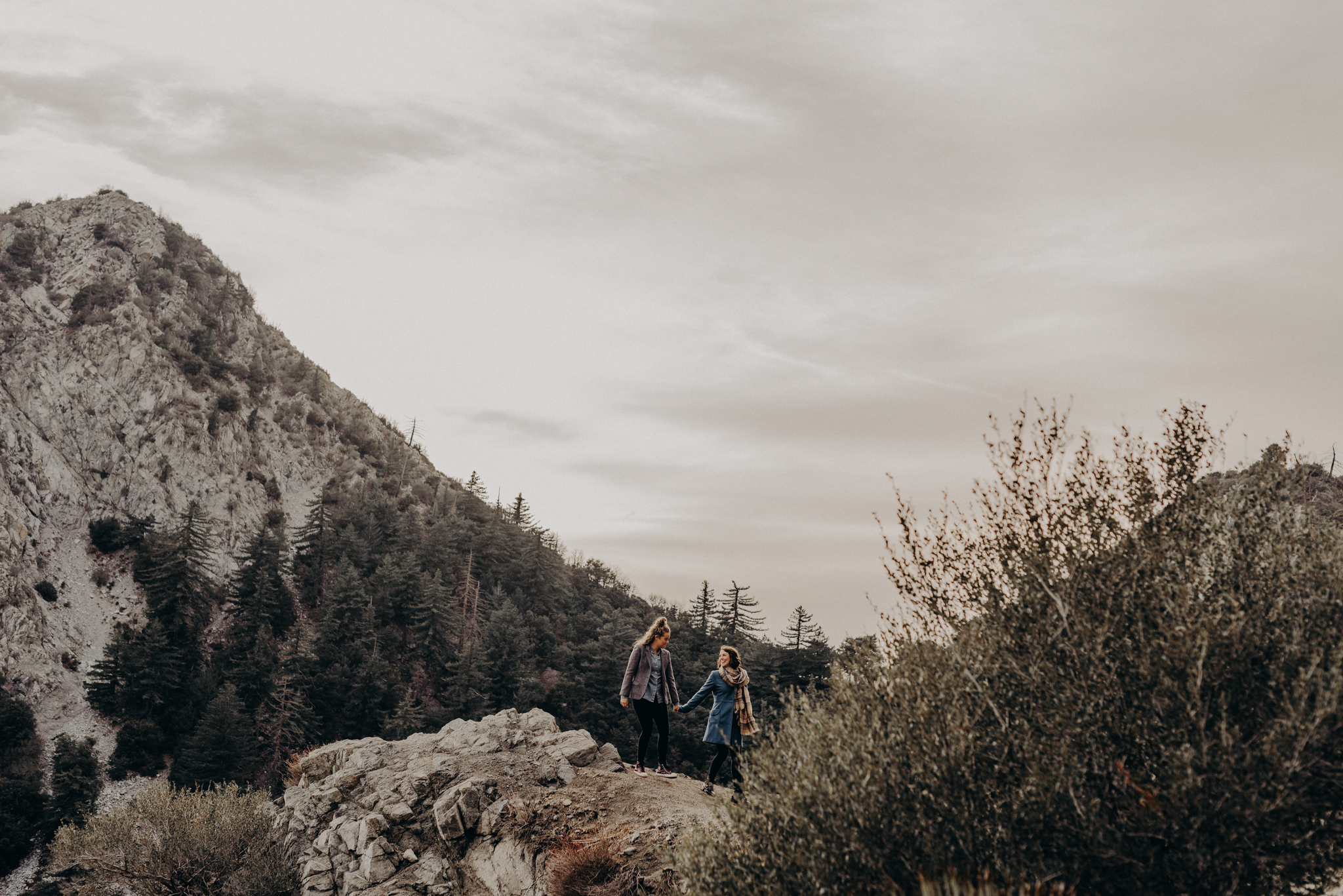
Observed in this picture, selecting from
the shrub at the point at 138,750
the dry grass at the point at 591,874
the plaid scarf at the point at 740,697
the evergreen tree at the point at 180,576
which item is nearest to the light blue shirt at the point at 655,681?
the plaid scarf at the point at 740,697

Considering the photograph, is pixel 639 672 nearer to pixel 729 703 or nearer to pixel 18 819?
pixel 729 703

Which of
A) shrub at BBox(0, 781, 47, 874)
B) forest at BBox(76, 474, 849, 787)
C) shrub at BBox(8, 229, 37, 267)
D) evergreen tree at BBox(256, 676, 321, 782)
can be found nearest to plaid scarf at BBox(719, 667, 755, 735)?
forest at BBox(76, 474, 849, 787)

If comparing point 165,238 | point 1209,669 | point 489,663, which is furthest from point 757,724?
point 165,238

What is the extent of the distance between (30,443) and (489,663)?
145ft

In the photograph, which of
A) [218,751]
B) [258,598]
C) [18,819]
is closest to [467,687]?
[218,751]

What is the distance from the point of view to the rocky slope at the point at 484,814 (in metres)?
14.1

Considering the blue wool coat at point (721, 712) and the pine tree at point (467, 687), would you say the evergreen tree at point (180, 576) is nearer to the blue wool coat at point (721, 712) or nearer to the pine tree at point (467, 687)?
the pine tree at point (467, 687)

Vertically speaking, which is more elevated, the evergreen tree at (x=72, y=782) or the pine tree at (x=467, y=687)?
the pine tree at (x=467, y=687)

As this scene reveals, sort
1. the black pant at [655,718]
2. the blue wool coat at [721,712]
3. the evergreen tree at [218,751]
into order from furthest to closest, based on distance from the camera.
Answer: the evergreen tree at [218,751]
the black pant at [655,718]
the blue wool coat at [721,712]

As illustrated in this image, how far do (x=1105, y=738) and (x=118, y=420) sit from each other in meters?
85.3

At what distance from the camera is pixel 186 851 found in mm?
22438

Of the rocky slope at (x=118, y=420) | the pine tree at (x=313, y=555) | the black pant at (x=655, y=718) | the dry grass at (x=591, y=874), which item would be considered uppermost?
the rocky slope at (x=118, y=420)

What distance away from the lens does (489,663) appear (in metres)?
59.0

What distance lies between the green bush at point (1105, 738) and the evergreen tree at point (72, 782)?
50188 mm
